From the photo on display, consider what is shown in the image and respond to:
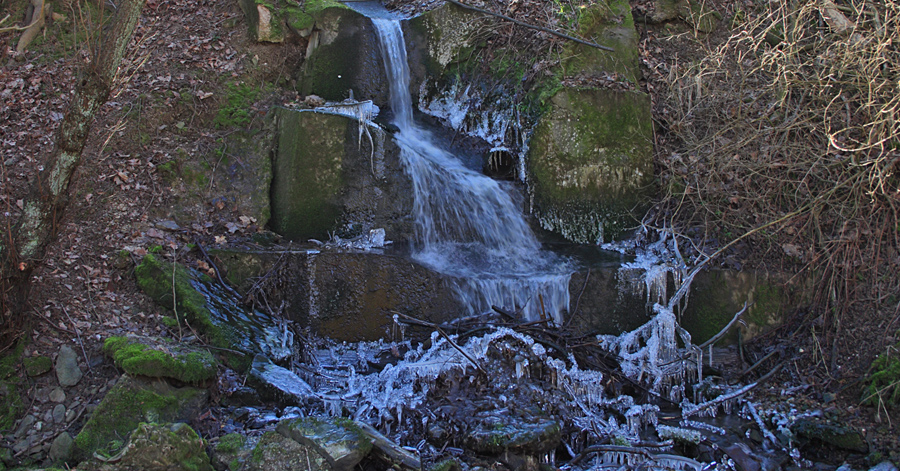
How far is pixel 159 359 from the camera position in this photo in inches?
154

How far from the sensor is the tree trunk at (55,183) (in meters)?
3.84

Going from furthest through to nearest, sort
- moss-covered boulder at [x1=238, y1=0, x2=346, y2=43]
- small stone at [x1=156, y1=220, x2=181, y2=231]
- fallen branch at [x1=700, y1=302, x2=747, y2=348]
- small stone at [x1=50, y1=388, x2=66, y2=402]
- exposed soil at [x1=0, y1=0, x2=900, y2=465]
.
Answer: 1. moss-covered boulder at [x1=238, y1=0, x2=346, y2=43]
2. small stone at [x1=156, y1=220, x2=181, y2=231]
3. fallen branch at [x1=700, y1=302, x2=747, y2=348]
4. exposed soil at [x1=0, y1=0, x2=900, y2=465]
5. small stone at [x1=50, y1=388, x2=66, y2=402]

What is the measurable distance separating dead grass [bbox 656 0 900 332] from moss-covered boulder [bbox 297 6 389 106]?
4.15 metres

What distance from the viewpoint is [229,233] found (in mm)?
6121

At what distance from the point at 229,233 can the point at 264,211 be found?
49 cm

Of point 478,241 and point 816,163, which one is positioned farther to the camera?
point 478,241

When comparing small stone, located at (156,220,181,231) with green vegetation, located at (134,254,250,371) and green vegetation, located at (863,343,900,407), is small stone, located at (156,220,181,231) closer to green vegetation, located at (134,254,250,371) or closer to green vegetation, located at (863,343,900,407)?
green vegetation, located at (134,254,250,371)

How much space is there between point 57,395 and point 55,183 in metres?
1.37

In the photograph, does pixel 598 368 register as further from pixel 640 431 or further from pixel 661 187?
pixel 661 187

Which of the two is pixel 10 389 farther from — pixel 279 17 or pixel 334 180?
pixel 279 17

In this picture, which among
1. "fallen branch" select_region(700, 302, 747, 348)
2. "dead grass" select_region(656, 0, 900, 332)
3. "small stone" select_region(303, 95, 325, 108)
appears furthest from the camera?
"small stone" select_region(303, 95, 325, 108)

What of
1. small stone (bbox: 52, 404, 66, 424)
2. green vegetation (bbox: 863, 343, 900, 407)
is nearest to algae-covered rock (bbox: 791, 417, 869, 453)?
green vegetation (bbox: 863, 343, 900, 407)

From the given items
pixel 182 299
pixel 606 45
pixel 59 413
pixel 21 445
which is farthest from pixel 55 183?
pixel 606 45

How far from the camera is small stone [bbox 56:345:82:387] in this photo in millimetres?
3930
